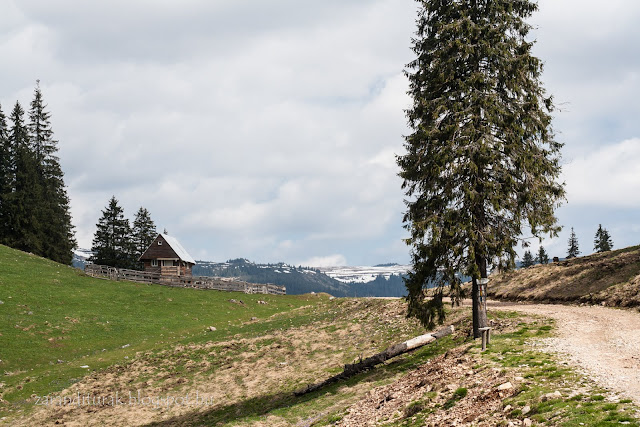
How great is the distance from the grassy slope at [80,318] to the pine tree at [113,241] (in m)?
22.6

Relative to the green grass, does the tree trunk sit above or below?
above

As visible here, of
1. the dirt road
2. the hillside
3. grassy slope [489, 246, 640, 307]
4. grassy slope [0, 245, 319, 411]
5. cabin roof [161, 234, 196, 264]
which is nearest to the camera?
the dirt road

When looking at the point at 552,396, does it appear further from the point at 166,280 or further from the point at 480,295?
the point at 166,280

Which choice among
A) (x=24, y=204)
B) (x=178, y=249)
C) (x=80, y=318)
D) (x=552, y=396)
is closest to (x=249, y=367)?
(x=552, y=396)

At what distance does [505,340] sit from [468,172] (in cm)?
730

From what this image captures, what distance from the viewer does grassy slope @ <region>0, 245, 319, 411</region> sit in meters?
30.3

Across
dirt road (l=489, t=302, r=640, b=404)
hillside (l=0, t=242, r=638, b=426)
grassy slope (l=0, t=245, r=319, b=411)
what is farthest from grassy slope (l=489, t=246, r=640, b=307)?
grassy slope (l=0, t=245, r=319, b=411)

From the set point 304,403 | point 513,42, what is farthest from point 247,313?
Result: point 513,42

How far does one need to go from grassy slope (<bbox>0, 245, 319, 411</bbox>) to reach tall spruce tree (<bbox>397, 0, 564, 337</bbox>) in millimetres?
21871

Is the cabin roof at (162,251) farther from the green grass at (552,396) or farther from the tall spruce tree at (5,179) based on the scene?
the green grass at (552,396)

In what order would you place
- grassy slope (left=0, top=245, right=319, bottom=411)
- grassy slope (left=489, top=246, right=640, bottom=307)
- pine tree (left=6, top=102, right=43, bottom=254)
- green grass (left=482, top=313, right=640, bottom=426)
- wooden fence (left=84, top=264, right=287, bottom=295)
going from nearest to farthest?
green grass (left=482, top=313, right=640, bottom=426) < grassy slope (left=489, top=246, right=640, bottom=307) < grassy slope (left=0, top=245, right=319, bottom=411) < wooden fence (left=84, top=264, right=287, bottom=295) < pine tree (left=6, top=102, right=43, bottom=254)

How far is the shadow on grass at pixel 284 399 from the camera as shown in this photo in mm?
20438

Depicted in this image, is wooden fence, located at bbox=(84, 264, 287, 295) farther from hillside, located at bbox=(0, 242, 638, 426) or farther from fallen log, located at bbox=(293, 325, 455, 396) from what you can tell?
fallen log, located at bbox=(293, 325, 455, 396)

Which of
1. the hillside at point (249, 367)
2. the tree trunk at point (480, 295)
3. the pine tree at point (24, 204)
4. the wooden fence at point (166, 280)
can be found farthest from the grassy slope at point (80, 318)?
the tree trunk at point (480, 295)
